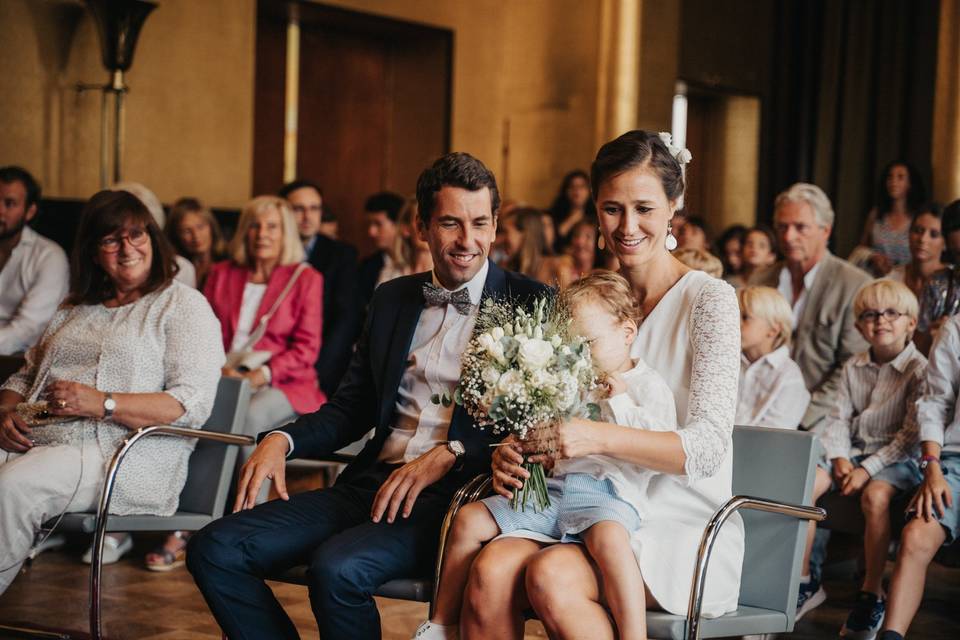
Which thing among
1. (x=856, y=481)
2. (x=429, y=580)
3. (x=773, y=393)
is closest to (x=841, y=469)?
(x=856, y=481)

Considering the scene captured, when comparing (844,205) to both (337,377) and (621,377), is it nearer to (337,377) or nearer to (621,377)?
(337,377)

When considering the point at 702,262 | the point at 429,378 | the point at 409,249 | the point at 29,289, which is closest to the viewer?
the point at 429,378

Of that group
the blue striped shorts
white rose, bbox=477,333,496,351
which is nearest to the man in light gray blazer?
the blue striped shorts

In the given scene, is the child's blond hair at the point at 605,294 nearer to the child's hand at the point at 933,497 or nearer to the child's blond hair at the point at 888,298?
the child's hand at the point at 933,497

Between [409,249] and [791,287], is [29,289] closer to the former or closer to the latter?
[409,249]

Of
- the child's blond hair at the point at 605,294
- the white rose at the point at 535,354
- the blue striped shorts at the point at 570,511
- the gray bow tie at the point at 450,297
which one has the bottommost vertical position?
the blue striped shorts at the point at 570,511

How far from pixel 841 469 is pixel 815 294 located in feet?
3.73

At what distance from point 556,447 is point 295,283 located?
3.10 metres

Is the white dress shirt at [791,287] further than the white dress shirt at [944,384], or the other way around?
the white dress shirt at [791,287]

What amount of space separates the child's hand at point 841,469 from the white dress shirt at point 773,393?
8.3 inches

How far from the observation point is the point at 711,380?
256cm

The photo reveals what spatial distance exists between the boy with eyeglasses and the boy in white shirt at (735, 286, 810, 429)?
18 centimetres

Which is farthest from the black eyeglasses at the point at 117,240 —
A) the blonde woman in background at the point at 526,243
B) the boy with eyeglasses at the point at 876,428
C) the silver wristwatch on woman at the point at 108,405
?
the blonde woman in background at the point at 526,243

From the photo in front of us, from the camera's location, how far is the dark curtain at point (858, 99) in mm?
11445
